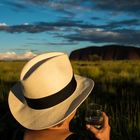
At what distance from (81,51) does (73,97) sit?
12264cm

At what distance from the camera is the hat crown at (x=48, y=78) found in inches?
138

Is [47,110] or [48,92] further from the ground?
[48,92]

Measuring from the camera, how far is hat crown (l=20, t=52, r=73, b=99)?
351 centimetres

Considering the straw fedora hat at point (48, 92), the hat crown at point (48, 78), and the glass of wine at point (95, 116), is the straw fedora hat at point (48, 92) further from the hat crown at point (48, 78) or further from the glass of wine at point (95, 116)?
the glass of wine at point (95, 116)

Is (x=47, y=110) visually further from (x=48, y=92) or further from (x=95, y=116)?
(x=95, y=116)

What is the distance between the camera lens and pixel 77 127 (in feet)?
21.0

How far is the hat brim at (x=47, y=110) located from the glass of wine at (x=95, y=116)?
0.16m

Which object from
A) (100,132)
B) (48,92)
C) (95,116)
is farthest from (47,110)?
(100,132)

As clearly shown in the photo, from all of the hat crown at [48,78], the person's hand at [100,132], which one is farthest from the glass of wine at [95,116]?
the hat crown at [48,78]

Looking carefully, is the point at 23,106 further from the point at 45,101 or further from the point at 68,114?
the point at 68,114

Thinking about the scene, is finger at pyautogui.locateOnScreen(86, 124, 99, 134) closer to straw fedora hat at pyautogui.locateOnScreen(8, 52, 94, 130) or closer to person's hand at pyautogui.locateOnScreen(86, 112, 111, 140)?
person's hand at pyautogui.locateOnScreen(86, 112, 111, 140)

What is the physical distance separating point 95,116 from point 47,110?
364 mm

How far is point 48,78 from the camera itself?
3529 mm

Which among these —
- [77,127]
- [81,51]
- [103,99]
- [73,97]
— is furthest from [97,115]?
[81,51]
